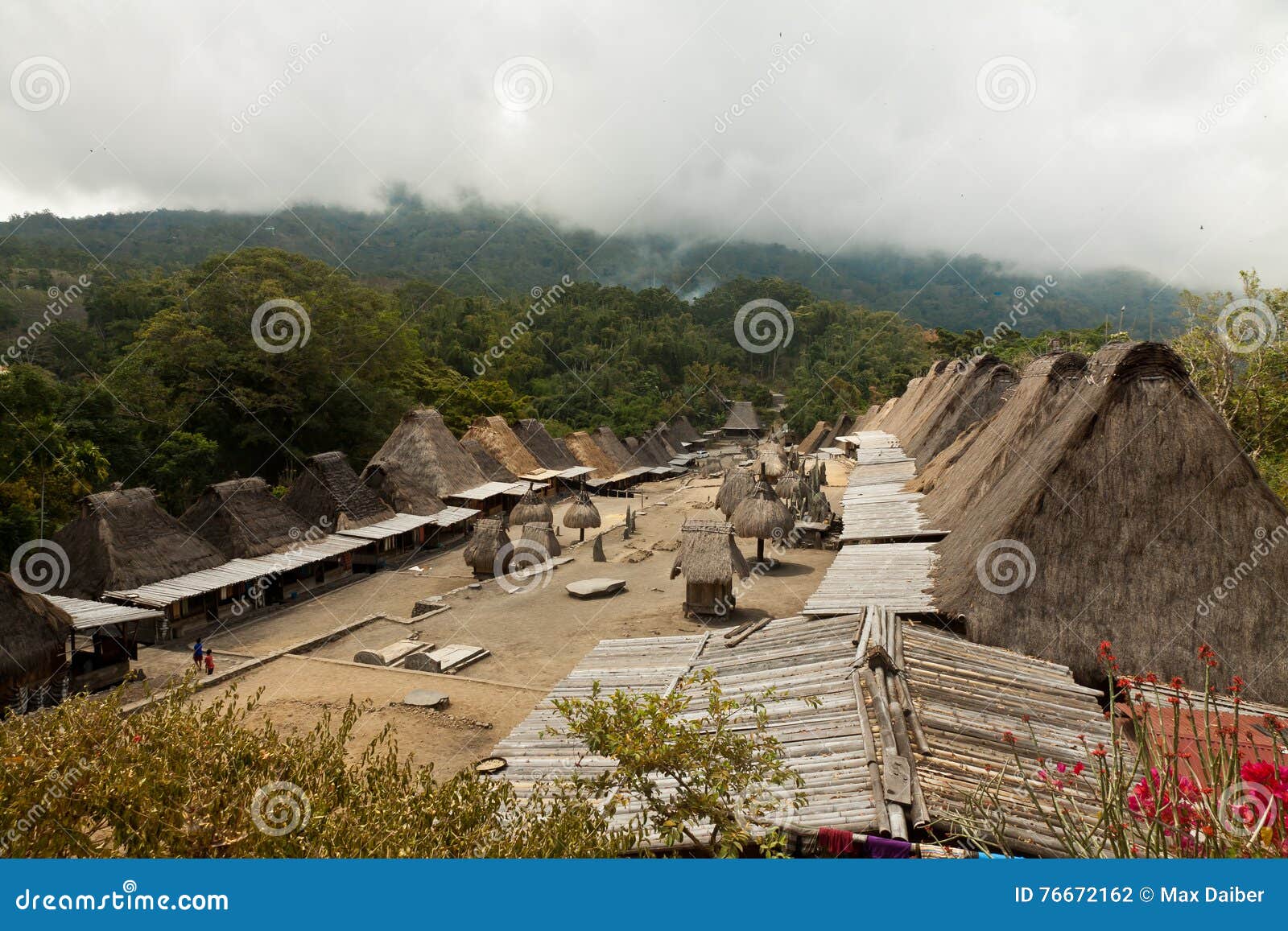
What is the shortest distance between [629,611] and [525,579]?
15.8 ft

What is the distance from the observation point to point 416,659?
47.1ft

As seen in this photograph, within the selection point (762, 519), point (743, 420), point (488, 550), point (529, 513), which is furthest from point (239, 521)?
point (743, 420)

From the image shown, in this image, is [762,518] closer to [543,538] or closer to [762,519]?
[762,519]

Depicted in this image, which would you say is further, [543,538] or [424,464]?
[424,464]

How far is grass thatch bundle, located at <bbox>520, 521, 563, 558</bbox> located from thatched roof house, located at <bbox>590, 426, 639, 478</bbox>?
18935 millimetres

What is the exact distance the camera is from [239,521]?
66.5 ft

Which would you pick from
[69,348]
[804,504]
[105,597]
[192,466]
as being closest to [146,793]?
[105,597]

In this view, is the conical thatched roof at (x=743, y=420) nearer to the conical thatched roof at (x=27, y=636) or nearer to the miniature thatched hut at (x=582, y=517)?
the miniature thatched hut at (x=582, y=517)

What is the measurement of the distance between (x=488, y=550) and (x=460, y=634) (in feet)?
17.9

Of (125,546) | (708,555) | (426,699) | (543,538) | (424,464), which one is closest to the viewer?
(426,699)

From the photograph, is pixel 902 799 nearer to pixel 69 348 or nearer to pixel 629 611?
pixel 629 611

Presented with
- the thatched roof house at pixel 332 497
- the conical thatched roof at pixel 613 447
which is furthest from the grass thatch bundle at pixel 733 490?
the conical thatched roof at pixel 613 447

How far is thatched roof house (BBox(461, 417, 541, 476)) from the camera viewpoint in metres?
35.7

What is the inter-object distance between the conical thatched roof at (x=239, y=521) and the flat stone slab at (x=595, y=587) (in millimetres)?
8723
